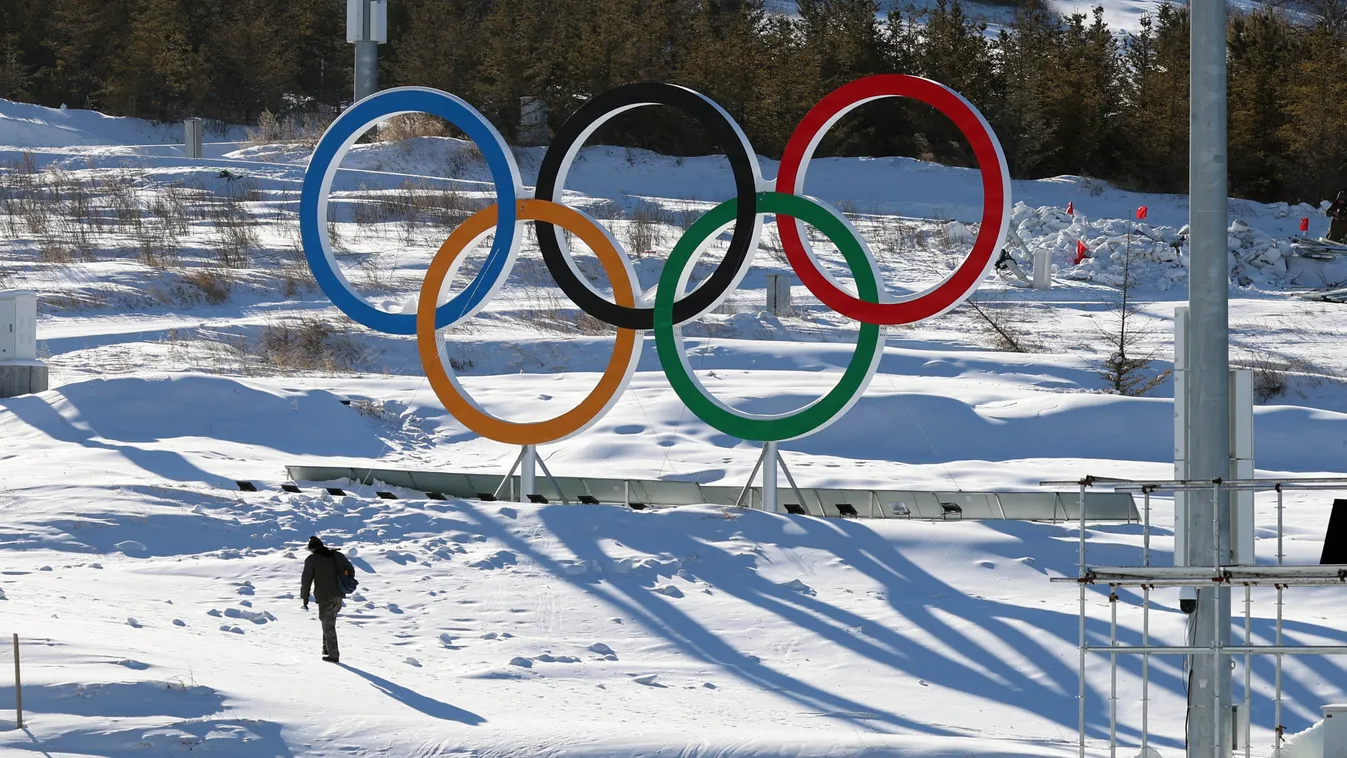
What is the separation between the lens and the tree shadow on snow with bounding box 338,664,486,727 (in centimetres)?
848

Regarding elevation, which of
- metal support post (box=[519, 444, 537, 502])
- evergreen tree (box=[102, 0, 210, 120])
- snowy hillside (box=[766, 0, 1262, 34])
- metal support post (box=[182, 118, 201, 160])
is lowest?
metal support post (box=[519, 444, 537, 502])

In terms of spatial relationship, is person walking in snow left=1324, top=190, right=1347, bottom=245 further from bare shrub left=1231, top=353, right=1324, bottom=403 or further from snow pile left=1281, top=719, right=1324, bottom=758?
snow pile left=1281, top=719, right=1324, bottom=758

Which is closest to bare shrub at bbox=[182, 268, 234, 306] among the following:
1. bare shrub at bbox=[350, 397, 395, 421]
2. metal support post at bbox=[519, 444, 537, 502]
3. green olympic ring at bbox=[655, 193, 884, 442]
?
bare shrub at bbox=[350, 397, 395, 421]

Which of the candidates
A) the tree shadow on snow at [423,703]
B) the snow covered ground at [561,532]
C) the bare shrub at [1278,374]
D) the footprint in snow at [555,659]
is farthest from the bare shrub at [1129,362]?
the tree shadow on snow at [423,703]

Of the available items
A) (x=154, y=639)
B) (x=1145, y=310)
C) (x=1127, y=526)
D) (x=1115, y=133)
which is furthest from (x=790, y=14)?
(x=154, y=639)

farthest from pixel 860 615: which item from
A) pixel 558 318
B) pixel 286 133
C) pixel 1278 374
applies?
pixel 286 133

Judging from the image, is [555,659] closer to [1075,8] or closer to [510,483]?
[510,483]

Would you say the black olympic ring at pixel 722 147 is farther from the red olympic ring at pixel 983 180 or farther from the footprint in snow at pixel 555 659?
the footprint in snow at pixel 555 659

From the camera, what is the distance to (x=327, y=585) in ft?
33.1

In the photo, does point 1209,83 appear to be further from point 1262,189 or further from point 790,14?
point 790,14

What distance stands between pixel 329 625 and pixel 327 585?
31 cm

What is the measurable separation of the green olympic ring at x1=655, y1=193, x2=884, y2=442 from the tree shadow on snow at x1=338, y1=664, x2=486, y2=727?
5.44 metres

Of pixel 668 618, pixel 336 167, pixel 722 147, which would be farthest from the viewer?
pixel 336 167

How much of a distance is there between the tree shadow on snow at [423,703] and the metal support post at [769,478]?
210 inches
